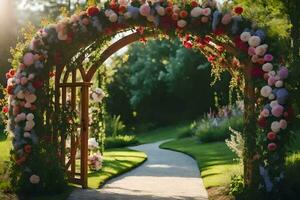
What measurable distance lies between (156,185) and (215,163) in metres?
3.76

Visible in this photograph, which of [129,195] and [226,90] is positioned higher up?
[226,90]

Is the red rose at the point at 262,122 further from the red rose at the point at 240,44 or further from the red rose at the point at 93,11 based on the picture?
the red rose at the point at 93,11

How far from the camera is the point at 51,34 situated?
9164 mm

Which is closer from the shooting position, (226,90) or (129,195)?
(129,195)

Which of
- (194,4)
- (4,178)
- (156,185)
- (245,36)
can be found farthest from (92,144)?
(245,36)

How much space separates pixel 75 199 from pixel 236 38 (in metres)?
3.76

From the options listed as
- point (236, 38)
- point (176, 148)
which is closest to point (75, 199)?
point (236, 38)

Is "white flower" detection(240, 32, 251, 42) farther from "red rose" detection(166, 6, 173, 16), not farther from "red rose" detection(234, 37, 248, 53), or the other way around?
"red rose" detection(166, 6, 173, 16)

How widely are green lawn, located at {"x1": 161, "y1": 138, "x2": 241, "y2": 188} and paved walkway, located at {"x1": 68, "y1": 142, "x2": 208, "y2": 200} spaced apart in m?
0.23

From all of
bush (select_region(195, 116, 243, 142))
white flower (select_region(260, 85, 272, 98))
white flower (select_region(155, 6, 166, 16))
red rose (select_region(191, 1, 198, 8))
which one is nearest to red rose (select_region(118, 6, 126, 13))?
white flower (select_region(155, 6, 166, 16))

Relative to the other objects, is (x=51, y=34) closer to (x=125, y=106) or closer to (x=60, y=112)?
(x=60, y=112)

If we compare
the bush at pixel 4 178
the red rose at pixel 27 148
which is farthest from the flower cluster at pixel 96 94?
the red rose at pixel 27 148

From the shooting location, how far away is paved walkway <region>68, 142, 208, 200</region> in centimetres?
902

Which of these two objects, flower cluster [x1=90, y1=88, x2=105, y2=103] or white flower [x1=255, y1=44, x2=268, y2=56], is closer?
white flower [x1=255, y1=44, x2=268, y2=56]
